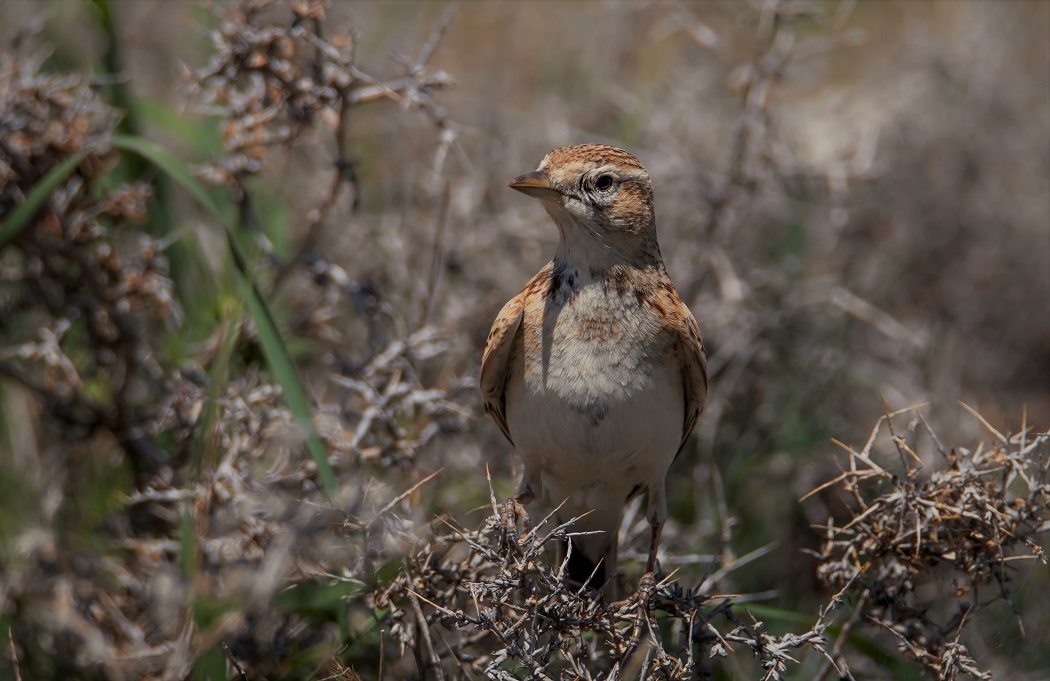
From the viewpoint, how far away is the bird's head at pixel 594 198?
339 centimetres

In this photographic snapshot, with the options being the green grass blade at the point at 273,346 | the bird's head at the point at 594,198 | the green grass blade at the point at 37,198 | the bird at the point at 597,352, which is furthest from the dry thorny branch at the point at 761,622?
the green grass blade at the point at 37,198

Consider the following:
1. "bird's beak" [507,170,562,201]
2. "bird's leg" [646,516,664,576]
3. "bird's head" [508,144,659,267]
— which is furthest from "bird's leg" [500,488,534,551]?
"bird's beak" [507,170,562,201]

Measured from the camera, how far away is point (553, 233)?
5359mm

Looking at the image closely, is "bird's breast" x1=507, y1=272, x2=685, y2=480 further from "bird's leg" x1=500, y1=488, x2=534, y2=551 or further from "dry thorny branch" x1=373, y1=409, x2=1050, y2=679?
"dry thorny branch" x1=373, y1=409, x2=1050, y2=679

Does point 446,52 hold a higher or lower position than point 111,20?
lower

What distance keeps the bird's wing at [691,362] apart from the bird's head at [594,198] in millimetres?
310

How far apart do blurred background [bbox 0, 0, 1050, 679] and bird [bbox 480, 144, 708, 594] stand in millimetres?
392

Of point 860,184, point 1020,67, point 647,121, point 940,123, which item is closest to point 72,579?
point 647,121

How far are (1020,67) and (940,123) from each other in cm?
96

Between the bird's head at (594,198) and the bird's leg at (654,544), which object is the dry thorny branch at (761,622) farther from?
the bird's head at (594,198)

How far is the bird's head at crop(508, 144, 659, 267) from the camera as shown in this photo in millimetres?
3389

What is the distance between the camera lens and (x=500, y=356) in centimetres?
353

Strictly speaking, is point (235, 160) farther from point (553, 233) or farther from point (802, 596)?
point (802, 596)

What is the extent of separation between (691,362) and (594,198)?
65 cm
